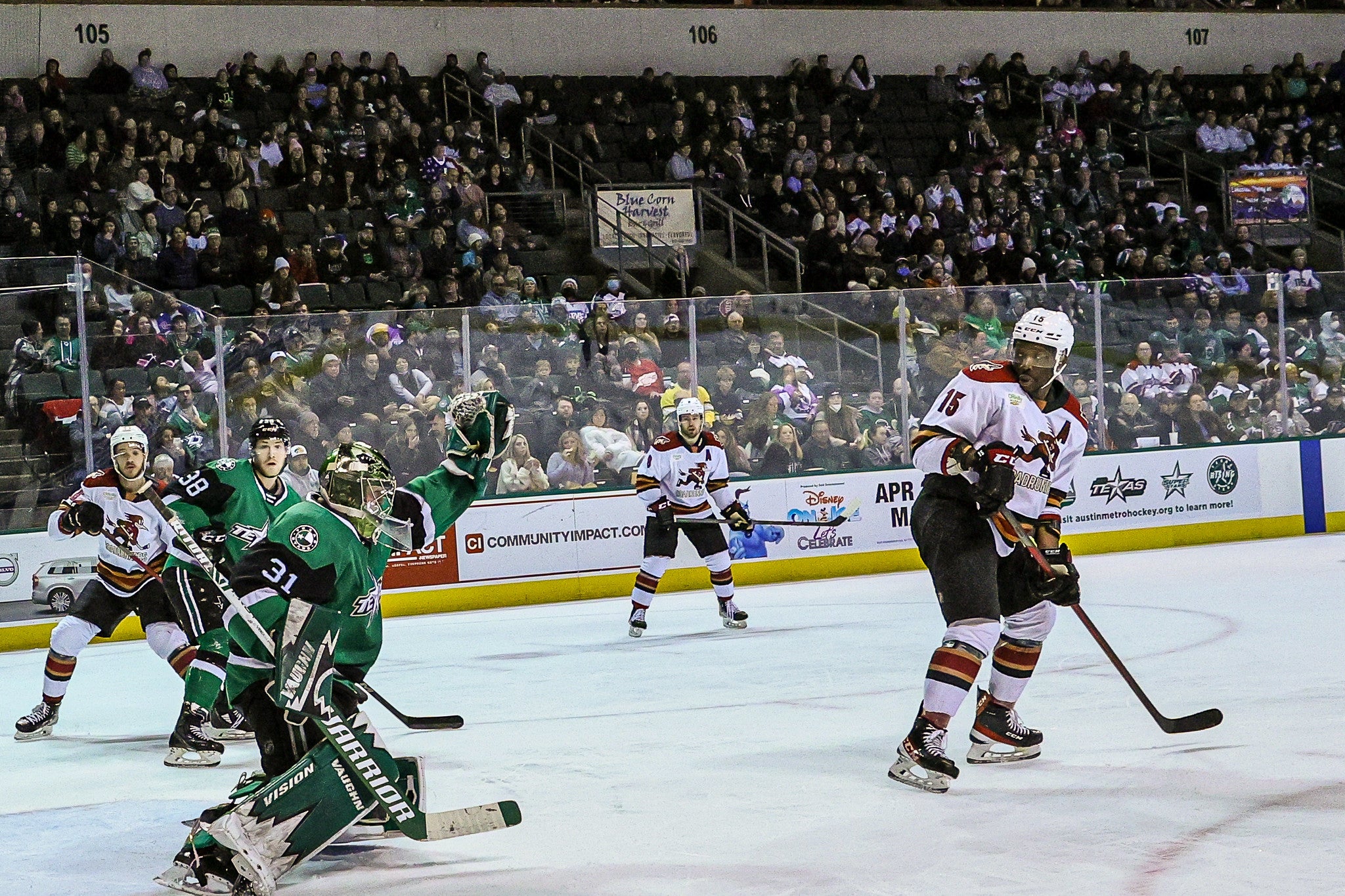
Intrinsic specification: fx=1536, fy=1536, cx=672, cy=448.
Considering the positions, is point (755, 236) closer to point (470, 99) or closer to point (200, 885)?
point (470, 99)

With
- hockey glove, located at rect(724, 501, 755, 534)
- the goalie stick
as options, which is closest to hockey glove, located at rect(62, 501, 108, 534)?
the goalie stick

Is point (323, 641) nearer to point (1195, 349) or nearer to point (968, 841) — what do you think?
point (968, 841)

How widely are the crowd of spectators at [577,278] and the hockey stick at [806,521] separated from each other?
37 centimetres

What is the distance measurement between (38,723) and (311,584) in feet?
11.4

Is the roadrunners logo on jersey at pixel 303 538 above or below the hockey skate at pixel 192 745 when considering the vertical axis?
above

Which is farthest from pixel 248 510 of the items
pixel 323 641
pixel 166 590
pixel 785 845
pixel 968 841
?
pixel 968 841

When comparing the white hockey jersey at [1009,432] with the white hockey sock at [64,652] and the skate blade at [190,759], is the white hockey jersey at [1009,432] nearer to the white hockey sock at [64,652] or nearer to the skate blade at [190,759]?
the skate blade at [190,759]

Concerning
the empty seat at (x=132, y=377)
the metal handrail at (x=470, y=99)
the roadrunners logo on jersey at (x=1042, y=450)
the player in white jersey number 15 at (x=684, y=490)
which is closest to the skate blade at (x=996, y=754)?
the roadrunners logo on jersey at (x=1042, y=450)

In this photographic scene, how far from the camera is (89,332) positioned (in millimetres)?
9477

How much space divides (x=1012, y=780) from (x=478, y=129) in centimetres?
1121

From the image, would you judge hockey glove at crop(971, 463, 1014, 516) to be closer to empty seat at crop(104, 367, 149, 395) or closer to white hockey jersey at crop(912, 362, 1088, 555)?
white hockey jersey at crop(912, 362, 1088, 555)

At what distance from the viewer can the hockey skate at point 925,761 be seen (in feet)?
14.6

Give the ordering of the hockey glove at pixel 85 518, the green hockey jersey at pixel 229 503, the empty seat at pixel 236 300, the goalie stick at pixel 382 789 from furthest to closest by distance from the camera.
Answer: the empty seat at pixel 236 300 < the hockey glove at pixel 85 518 < the green hockey jersey at pixel 229 503 < the goalie stick at pixel 382 789

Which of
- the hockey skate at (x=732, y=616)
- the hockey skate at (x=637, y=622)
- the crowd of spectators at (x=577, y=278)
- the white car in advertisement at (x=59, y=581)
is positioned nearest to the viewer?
the hockey skate at (x=637, y=622)
